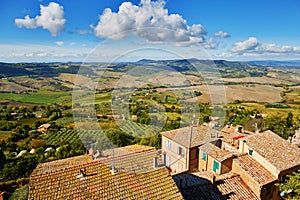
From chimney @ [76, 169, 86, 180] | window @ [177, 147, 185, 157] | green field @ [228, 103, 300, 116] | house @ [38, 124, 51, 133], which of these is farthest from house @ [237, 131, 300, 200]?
green field @ [228, 103, 300, 116]

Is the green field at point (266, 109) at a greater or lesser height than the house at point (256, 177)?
lesser

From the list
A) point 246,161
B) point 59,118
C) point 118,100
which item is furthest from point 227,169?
point 59,118

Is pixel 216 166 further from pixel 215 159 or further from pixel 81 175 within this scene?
pixel 81 175

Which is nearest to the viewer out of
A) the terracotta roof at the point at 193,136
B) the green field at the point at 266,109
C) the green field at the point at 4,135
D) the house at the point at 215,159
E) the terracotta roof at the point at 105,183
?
the terracotta roof at the point at 105,183

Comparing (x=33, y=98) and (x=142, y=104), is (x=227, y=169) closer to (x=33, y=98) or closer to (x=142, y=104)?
(x=142, y=104)

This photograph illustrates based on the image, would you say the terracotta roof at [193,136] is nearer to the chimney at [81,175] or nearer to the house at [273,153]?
the house at [273,153]

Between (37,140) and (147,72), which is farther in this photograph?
(37,140)

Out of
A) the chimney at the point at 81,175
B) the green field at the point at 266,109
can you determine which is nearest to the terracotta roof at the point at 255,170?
the chimney at the point at 81,175
